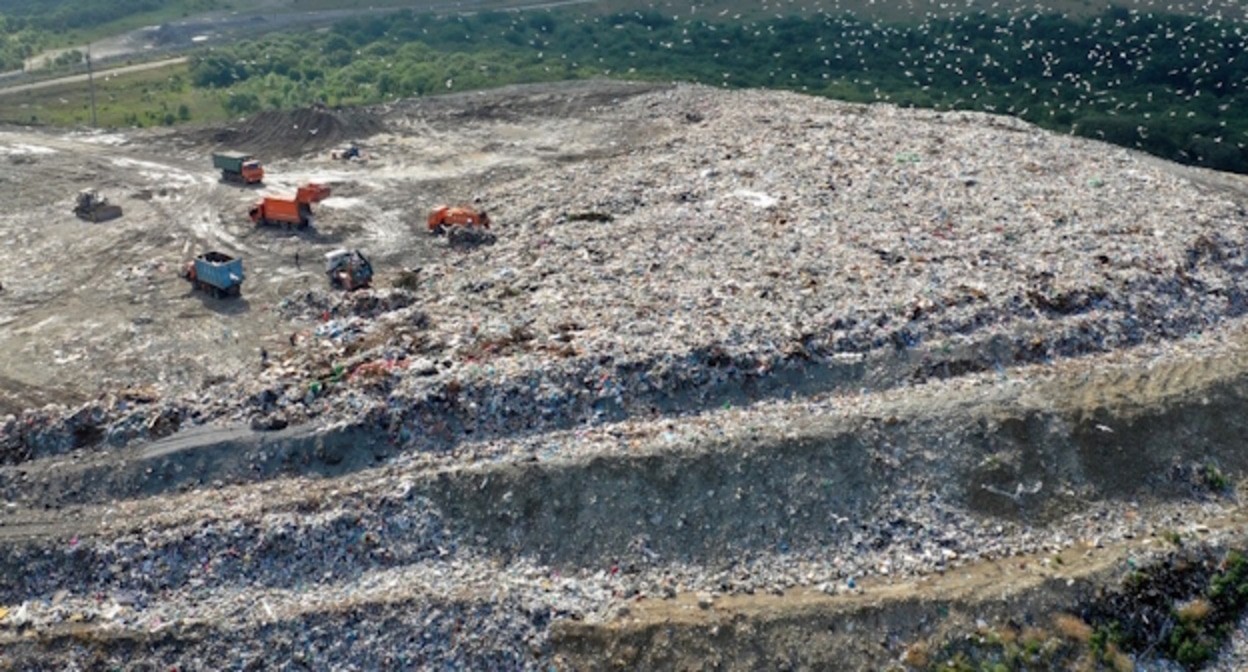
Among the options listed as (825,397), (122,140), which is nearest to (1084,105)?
(825,397)

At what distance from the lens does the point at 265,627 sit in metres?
12.9

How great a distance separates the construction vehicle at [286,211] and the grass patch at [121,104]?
1255 centimetres

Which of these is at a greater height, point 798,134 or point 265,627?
point 798,134

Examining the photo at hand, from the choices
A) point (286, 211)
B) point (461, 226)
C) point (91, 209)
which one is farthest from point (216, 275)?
point (91, 209)

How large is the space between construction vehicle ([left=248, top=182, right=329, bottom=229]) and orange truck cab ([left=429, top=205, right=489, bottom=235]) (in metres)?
2.95

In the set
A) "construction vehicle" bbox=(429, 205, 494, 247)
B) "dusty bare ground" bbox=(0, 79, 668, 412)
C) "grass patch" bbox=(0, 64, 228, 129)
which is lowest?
"grass patch" bbox=(0, 64, 228, 129)

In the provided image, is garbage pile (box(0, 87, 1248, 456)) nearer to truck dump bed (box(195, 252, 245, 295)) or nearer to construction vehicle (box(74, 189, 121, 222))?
truck dump bed (box(195, 252, 245, 295))

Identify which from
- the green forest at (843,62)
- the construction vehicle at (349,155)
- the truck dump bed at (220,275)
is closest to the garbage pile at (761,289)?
the truck dump bed at (220,275)

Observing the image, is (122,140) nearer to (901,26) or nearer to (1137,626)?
(1137,626)

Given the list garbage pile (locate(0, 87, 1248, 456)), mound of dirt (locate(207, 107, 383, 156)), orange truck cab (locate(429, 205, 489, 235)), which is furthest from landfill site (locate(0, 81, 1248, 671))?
mound of dirt (locate(207, 107, 383, 156))

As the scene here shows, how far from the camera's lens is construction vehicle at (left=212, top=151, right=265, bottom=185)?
26.8m

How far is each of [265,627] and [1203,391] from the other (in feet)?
47.4

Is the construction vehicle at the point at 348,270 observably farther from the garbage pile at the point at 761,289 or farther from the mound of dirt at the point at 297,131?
the mound of dirt at the point at 297,131

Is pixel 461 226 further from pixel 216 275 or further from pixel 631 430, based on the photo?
pixel 631 430
